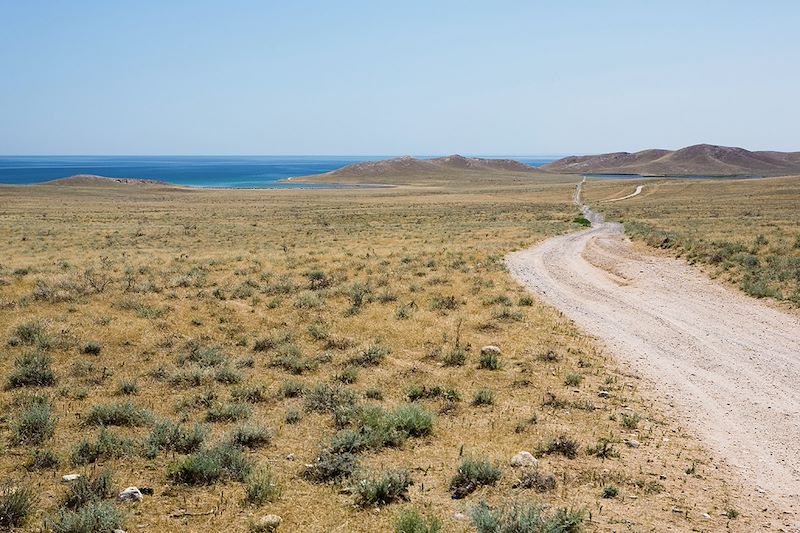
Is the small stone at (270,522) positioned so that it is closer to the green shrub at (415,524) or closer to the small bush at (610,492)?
the green shrub at (415,524)

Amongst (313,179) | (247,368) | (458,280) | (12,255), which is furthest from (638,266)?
(313,179)

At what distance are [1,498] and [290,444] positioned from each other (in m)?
3.65

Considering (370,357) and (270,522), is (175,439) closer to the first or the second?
(270,522)

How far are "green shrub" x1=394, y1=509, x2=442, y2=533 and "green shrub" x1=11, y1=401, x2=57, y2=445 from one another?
5.74 m

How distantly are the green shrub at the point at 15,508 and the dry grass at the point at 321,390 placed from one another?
0.62ft

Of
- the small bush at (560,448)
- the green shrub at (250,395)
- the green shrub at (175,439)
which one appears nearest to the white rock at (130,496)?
the green shrub at (175,439)

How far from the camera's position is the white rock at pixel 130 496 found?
704 centimetres

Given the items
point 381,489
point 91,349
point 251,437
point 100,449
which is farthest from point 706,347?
point 91,349

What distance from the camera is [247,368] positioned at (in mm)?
12523

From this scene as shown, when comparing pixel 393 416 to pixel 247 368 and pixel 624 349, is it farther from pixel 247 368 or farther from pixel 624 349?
pixel 624 349

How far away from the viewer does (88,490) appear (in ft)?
22.8

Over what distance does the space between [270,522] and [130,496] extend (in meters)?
1.88

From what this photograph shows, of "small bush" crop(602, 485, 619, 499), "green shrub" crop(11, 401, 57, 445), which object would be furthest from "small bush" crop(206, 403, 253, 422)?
"small bush" crop(602, 485, 619, 499)

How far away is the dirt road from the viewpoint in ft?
28.3
